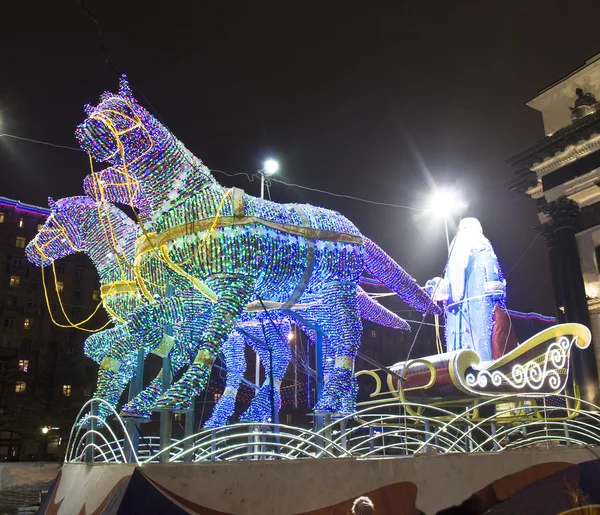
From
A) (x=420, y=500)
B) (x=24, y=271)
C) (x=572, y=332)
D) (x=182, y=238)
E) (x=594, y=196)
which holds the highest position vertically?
(x=24, y=271)

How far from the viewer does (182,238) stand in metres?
5.36

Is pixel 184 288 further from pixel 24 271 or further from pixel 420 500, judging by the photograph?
pixel 24 271

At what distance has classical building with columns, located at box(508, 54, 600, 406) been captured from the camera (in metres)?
14.3

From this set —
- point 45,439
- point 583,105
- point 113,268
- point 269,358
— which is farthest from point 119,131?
point 45,439

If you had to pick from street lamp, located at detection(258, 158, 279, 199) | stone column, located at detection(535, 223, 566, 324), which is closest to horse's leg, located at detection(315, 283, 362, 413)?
street lamp, located at detection(258, 158, 279, 199)

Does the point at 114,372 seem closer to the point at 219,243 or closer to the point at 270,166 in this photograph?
the point at 219,243

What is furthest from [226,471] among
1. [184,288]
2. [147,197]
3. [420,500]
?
[147,197]

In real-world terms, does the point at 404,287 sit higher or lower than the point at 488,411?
higher

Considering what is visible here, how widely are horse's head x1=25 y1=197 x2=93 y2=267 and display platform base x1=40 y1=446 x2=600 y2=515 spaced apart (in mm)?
3041

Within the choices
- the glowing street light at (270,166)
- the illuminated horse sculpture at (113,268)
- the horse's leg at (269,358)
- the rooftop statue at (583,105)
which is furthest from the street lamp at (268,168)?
the rooftop statue at (583,105)

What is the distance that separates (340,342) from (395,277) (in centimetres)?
163

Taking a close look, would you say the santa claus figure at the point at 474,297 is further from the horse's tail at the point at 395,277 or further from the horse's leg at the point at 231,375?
the horse's leg at the point at 231,375

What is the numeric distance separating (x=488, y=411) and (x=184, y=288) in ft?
16.5

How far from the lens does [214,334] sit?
502 cm
